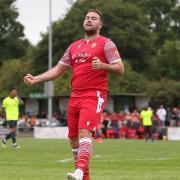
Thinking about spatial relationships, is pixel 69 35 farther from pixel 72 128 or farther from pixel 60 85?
pixel 72 128

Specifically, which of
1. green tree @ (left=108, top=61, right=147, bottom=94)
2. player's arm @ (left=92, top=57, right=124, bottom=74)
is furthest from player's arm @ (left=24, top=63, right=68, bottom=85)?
green tree @ (left=108, top=61, right=147, bottom=94)

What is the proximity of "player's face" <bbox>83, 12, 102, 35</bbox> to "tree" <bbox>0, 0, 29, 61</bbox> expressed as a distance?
87713 mm

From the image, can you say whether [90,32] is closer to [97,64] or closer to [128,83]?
[97,64]

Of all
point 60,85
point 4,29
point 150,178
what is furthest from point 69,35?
point 150,178

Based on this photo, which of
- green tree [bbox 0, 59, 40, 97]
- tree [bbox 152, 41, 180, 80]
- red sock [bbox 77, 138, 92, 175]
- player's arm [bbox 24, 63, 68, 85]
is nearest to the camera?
red sock [bbox 77, 138, 92, 175]

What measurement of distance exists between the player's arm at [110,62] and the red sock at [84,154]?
3.31ft

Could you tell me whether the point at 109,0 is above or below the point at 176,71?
above

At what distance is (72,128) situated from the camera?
10.6 meters

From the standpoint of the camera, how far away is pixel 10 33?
10006 centimetres

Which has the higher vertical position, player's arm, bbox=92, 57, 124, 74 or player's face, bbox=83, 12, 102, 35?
player's face, bbox=83, 12, 102, 35

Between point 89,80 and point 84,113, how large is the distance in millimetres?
492

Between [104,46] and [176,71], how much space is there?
7076 centimetres

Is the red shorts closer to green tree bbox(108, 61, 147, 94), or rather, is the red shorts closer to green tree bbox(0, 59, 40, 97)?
green tree bbox(108, 61, 147, 94)

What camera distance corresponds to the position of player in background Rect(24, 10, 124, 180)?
10188mm
